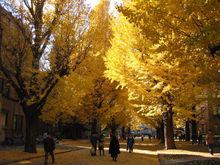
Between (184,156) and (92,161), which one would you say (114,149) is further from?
(184,156)

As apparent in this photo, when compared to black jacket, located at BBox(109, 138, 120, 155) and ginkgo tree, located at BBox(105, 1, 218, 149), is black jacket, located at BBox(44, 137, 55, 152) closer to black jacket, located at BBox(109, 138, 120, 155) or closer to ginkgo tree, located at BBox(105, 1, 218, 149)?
black jacket, located at BBox(109, 138, 120, 155)

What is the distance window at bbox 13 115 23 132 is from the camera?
35.5 meters

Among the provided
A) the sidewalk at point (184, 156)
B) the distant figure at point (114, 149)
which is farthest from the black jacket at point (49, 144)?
the sidewalk at point (184, 156)

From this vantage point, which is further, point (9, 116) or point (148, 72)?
point (9, 116)

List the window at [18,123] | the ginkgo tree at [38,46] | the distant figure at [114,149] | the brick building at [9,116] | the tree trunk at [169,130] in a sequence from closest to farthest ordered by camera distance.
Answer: the distant figure at [114,149], the ginkgo tree at [38,46], the tree trunk at [169,130], the brick building at [9,116], the window at [18,123]

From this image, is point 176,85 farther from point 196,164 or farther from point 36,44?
point 36,44

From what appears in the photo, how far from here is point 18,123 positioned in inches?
1430

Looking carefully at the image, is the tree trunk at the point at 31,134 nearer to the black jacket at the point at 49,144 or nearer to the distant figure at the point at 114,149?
the black jacket at the point at 49,144

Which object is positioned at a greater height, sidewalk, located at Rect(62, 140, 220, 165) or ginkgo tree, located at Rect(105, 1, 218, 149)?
ginkgo tree, located at Rect(105, 1, 218, 149)

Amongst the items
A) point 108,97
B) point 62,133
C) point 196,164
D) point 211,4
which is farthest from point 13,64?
point 62,133

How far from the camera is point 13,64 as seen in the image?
71.2ft

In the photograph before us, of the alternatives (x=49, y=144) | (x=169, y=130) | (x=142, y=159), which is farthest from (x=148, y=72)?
(x=169, y=130)

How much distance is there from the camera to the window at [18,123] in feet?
116

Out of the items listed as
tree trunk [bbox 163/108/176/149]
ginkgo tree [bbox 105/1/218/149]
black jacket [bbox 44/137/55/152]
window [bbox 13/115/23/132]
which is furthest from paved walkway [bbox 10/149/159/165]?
window [bbox 13/115/23/132]
